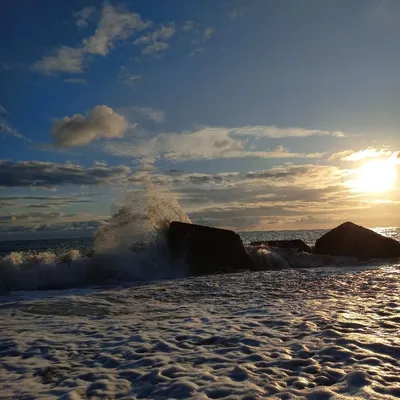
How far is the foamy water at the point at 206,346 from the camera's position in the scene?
4.39 metres

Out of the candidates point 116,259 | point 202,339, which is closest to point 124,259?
point 116,259

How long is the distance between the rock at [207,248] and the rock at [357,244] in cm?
687

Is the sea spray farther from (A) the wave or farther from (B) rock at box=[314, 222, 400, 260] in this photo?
(B) rock at box=[314, 222, 400, 260]

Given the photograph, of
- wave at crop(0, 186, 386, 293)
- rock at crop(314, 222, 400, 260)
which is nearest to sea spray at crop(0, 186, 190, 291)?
wave at crop(0, 186, 386, 293)

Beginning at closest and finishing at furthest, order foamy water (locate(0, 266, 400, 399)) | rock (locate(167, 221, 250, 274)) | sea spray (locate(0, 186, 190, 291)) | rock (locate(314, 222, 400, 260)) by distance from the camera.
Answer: foamy water (locate(0, 266, 400, 399)) < sea spray (locate(0, 186, 190, 291)) < rock (locate(167, 221, 250, 274)) < rock (locate(314, 222, 400, 260))

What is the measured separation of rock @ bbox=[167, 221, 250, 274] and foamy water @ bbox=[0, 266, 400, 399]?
21.7 ft

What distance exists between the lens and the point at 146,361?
5273 mm

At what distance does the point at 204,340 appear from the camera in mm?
6188

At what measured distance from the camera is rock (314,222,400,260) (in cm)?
2116

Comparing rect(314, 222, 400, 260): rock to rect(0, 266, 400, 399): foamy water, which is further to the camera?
rect(314, 222, 400, 260): rock

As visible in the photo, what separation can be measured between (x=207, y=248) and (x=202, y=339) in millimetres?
11316

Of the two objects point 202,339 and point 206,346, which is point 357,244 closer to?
point 202,339

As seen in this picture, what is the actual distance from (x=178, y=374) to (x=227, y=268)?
498 inches

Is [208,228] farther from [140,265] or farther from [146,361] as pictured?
[146,361]
